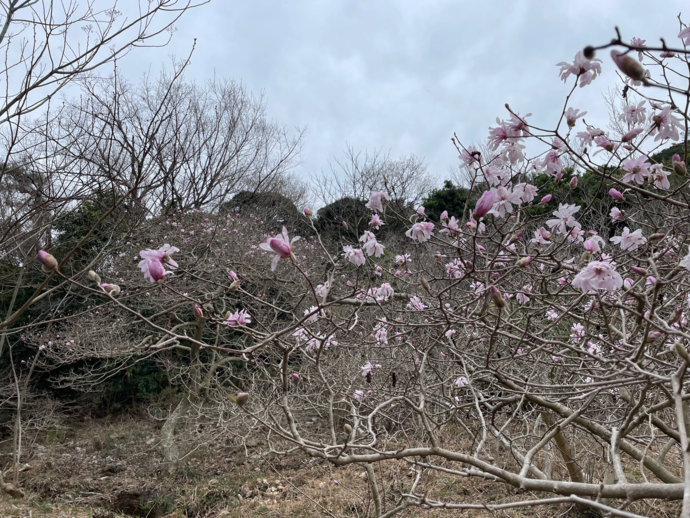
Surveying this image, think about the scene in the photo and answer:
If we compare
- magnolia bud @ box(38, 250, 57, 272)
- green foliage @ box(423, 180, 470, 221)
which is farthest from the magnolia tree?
green foliage @ box(423, 180, 470, 221)

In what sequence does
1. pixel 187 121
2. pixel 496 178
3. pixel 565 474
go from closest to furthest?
1. pixel 496 178
2. pixel 565 474
3. pixel 187 121

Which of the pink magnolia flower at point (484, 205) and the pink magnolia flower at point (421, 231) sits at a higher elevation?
the pink magnolia flower at point (421, 231)

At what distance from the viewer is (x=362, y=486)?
185 inches

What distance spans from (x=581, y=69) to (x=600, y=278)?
2.42 ft

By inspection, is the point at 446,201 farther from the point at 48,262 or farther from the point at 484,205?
the point at 48,262

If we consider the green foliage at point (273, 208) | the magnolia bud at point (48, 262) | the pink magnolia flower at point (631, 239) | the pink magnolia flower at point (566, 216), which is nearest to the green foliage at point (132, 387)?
the green foliage at point (273, 208)

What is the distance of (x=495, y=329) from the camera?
1233mm

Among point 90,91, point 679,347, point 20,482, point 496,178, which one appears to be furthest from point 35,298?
point 20,482

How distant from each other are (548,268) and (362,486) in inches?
137

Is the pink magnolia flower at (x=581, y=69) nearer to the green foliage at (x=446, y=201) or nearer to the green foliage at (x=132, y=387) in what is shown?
the green foliage at (x=132, y=387)

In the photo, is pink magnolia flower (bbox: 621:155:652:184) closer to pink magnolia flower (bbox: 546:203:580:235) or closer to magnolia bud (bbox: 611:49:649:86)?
pink magnolia flower (bbox: 546:203:580:235)

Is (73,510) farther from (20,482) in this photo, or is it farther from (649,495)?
(649,495)

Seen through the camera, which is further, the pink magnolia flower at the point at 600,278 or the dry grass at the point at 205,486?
the dry grass at the point at 205,486

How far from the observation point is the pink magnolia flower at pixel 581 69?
1418 mm
